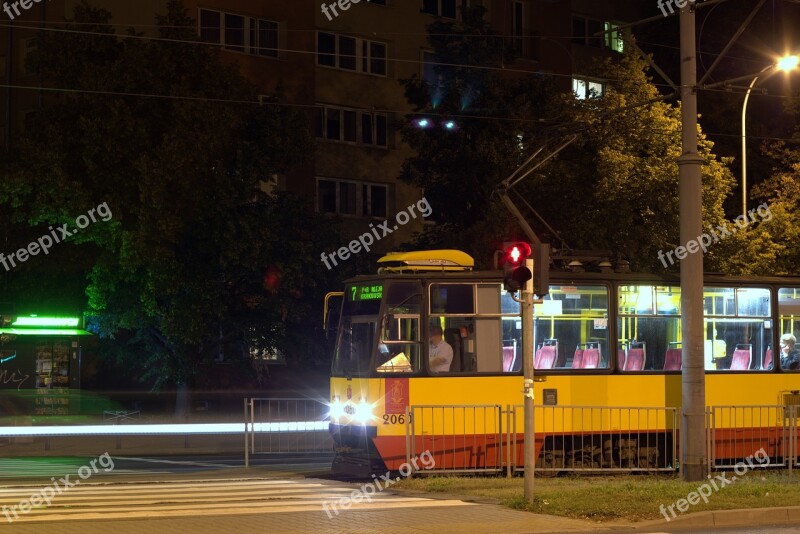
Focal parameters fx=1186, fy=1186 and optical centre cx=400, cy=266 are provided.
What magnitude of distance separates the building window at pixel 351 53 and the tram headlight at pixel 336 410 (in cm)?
2513

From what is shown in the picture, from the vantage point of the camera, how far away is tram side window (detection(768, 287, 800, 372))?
788 inches

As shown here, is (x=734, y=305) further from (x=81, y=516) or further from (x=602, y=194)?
(x=81, y=516)

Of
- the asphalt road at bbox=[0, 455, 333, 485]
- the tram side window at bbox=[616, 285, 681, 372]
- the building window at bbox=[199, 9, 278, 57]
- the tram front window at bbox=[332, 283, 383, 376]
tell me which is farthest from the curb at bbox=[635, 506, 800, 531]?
the building window at bbox=[199, 9, 278, 57]

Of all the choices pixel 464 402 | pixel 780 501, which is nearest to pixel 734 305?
pixel 464 402

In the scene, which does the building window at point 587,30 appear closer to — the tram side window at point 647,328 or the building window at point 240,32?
the building window at point 240,32

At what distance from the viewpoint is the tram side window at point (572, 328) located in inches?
723

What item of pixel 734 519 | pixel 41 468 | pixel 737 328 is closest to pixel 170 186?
pixel 41 468

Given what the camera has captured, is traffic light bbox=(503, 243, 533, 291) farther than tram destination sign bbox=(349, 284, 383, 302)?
No

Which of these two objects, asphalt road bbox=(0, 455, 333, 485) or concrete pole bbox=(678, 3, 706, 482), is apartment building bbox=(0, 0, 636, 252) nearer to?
asphalt road bbox=(0, 455, 333, 485)

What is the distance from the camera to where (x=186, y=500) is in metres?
14.5

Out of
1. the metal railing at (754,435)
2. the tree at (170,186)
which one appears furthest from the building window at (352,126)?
the metal railing at (754,435)

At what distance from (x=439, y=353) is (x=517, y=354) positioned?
4.14ft

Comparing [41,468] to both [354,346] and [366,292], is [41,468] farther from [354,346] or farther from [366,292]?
[366,292]

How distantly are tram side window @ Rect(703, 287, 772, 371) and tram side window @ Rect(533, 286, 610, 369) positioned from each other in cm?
198
